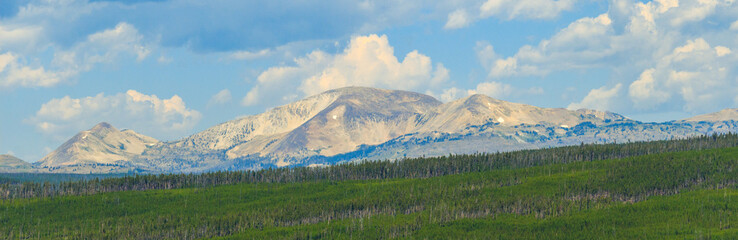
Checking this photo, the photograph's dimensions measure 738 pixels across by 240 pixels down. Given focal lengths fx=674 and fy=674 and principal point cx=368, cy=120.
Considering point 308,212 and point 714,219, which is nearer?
point 714,219

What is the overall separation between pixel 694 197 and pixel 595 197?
23672mm

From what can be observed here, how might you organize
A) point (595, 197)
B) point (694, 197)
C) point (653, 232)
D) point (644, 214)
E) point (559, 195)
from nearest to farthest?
point (653, 232), point (644, 214), point (694, 197), point (595, 197), point (559, 195)

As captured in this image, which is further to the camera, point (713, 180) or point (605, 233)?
point (713, 180)

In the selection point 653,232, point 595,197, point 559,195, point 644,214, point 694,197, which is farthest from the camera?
point 559,195

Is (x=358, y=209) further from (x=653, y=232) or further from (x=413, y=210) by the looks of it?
(x=653, y=232)

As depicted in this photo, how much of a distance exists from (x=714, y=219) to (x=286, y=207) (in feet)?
364

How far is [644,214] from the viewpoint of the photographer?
143 m

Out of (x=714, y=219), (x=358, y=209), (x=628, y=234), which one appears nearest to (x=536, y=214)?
(x=628, y=234)

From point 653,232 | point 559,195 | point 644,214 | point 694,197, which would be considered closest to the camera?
point 653,232

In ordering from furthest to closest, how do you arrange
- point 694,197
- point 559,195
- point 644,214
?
point 559,195
point 694,197
point 644,214

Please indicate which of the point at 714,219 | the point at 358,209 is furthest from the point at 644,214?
the point at 358,209

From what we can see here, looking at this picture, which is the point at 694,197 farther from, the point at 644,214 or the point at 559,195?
the point at 559,195

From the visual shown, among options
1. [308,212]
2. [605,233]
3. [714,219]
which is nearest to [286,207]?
[308,212]

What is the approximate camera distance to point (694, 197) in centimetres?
15762
